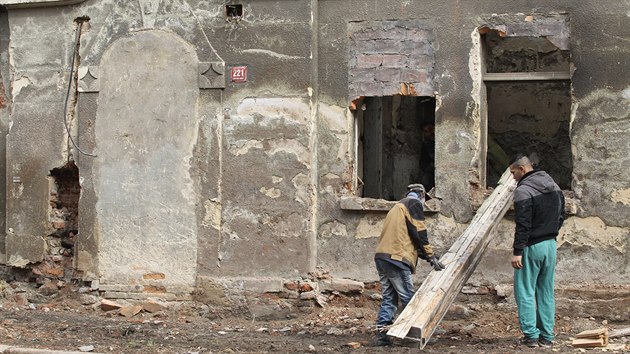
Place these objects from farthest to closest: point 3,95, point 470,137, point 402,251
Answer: point 3,95, point 470,137, point 402,251

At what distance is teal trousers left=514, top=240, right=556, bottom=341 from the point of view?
8453 mm

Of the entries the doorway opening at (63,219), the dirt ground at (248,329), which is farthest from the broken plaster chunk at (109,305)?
the doorway opening at (63,219)

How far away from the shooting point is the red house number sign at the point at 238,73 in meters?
10.8

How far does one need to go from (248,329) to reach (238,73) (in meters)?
2.99

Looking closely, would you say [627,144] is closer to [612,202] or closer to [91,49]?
[612,202]

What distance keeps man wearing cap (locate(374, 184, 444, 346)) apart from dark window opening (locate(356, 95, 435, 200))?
4.41 m

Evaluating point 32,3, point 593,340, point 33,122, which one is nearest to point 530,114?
point 593,340

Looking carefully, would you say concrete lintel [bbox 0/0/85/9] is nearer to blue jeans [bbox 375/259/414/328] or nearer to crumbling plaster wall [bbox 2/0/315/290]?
crumbling plaster wall [bbox 2/0/315/290]

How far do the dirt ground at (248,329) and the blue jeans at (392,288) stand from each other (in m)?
0.33

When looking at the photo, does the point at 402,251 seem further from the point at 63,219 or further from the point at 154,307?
the point at 63,219

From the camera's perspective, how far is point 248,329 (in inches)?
406

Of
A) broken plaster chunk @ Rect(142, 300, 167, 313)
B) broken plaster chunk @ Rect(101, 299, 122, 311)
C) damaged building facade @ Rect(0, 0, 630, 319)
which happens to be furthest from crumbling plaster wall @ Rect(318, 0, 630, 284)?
broken plaster chunk @ Rect(101, 299, 122, 311)

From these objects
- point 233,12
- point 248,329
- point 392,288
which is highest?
point 233,12

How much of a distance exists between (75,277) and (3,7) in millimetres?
3628
